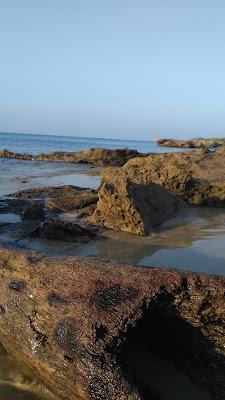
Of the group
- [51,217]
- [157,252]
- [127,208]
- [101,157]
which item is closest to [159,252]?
[157,252]

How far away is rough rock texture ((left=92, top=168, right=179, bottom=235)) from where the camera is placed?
707 centimetres

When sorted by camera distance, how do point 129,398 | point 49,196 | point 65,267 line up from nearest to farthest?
1. point 129,398
2. point 65,267
3. point 49,196

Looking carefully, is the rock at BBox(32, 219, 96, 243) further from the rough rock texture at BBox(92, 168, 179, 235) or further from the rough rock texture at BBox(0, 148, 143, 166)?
the rough rock texture at BBox(0, 148, 143, 166)

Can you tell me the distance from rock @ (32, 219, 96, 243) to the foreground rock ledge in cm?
303

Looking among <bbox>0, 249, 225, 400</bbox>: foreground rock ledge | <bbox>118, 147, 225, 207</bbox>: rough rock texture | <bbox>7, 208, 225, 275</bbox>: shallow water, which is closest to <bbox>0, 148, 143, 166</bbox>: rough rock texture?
<bbox>118, 147, 225, 207</bbox>: rough rock texture

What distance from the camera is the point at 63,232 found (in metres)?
6.57

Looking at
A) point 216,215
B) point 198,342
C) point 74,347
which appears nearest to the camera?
point 74,347

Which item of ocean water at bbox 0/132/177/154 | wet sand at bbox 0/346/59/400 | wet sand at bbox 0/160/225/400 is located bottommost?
ocean water at bbox 0/132/177/154

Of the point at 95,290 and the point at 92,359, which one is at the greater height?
the point at 95,290

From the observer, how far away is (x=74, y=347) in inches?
114

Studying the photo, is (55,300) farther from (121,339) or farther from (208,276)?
(208,276)

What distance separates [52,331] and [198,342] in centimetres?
103

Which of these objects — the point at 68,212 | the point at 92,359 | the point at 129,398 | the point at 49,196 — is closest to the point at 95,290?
the point at 92,359

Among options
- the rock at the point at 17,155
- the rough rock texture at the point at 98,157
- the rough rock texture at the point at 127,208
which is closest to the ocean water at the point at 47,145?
the rock at the point at 17,155
